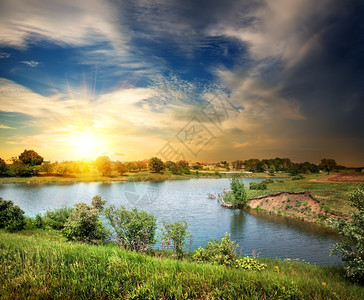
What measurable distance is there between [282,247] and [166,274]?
1858 cm

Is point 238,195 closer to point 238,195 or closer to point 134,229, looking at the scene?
point 238,195

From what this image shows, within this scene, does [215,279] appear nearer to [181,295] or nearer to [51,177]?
[181,295]

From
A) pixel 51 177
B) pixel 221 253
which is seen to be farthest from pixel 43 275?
pixel 51 177

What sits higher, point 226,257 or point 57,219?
point 226,257

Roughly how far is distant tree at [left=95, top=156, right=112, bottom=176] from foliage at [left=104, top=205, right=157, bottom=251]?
8998cm

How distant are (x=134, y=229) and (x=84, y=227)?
15.7 ft

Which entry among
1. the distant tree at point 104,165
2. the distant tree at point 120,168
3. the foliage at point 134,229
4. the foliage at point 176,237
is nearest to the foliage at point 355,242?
the foliage at point 176,237

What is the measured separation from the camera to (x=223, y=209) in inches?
1414

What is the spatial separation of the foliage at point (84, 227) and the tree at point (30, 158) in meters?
104

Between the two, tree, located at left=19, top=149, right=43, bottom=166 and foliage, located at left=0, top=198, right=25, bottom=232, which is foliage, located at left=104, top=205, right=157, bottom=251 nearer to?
foliage, located at left=0, top=198, right=25, bottom=232

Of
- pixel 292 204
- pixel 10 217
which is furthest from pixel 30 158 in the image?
pixel 292 204

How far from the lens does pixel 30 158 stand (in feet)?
335

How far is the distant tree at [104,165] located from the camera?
320 ft

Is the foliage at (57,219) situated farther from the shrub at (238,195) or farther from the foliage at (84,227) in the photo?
the shrub at (238,195)
